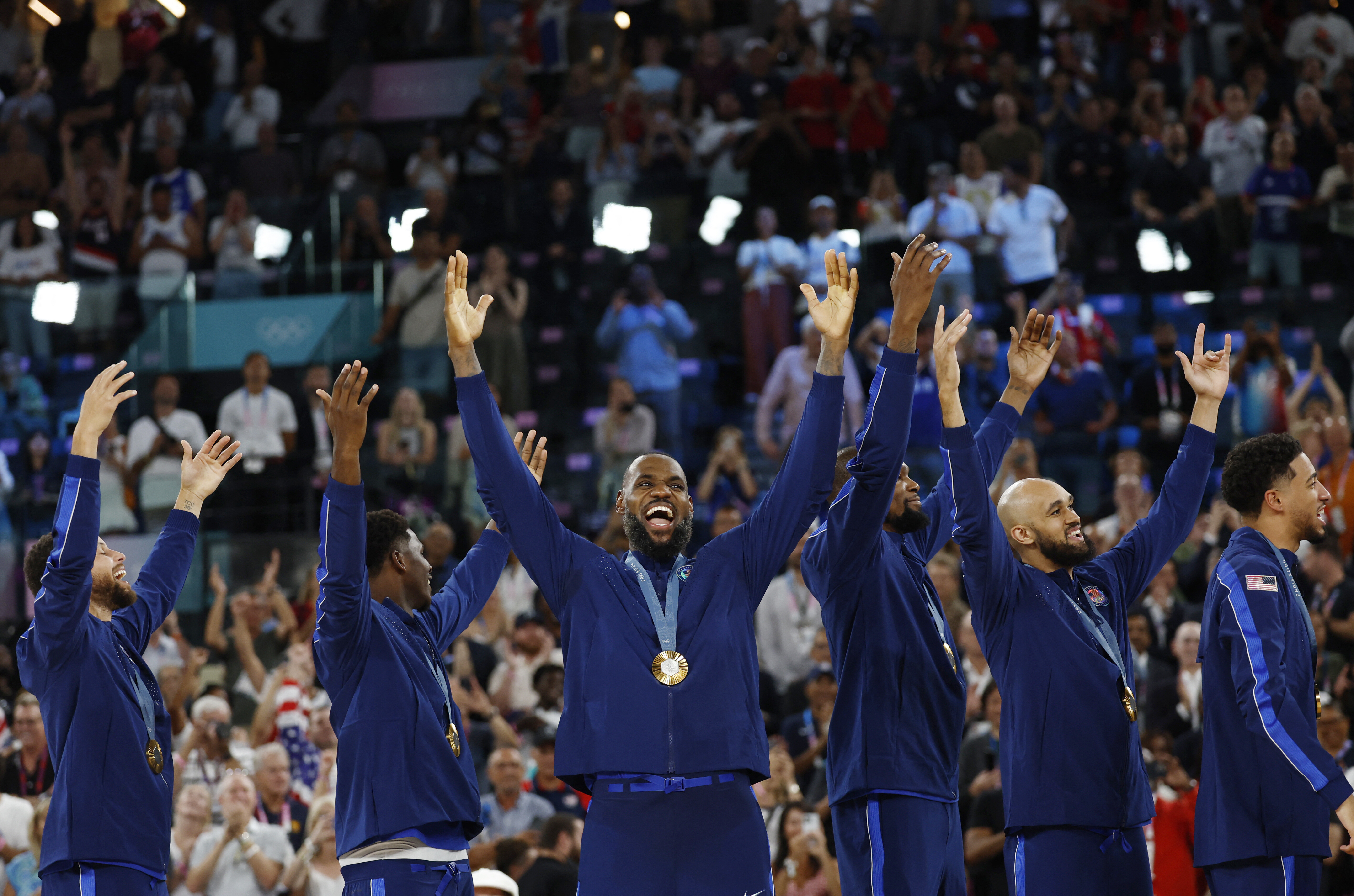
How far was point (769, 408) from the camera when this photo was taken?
12.4 meters

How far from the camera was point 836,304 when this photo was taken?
4.91 meters

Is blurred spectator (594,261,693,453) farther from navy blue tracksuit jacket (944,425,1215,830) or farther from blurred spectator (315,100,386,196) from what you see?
navy blue tracksuit jacket (944,425,1215,830)

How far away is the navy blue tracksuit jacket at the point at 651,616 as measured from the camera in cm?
460

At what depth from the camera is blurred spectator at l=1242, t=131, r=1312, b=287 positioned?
12.8 m

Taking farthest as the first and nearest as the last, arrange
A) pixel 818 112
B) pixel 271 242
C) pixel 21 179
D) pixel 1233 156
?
pixel 21 179
pixel 818 112
pixel 271 242
pixel 1233 156

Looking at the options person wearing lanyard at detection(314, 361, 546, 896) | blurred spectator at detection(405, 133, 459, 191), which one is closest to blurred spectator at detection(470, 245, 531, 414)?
blurred spectator at detection(405, 133, 459, 191)

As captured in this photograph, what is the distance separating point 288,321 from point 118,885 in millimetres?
8698

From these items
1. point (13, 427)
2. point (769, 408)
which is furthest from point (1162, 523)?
point (13, 427)

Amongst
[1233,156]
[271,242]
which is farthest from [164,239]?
[1233,156]

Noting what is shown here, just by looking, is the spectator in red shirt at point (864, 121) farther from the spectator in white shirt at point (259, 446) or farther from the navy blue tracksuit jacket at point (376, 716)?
the navy blue tracksuit jacket at point (376, 716)

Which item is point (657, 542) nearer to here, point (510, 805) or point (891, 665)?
point (891, 665)

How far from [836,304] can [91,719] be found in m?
2.90

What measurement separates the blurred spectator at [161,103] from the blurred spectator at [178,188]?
3.68ft

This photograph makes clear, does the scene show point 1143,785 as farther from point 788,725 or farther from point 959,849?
point 788,725
